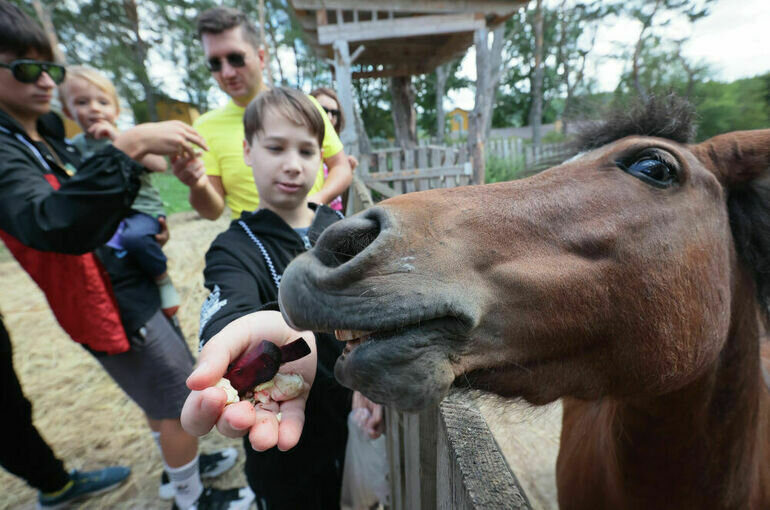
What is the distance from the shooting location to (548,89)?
3766 cm

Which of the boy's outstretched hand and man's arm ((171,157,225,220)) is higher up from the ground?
man's arm ((171,157,225,220))

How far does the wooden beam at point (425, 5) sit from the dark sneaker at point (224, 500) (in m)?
7.85

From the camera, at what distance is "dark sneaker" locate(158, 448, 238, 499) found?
2940mm

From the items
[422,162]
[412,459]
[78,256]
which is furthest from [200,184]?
[422,162]

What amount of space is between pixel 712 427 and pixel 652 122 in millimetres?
1115

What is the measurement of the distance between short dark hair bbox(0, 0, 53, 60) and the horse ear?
291 centimetres

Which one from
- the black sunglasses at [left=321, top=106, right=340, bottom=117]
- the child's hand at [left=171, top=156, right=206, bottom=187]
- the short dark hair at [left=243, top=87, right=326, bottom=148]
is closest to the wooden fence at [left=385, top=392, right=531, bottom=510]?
the short dark hair at [left=243, top=87, right=326, bottom=148]

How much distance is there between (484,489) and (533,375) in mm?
293

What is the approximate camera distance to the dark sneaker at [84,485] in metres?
2.77

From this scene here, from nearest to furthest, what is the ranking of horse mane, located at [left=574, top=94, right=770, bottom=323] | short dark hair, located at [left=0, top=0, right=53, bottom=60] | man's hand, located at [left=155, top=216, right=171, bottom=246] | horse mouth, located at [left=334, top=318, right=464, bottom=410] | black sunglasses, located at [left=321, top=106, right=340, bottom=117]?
horse mouth, located at [left=334, top=318, right=464, bottom=410], horse mane, located at [left=574, top=94, right=770, bottom=323], short dark hair, located at [left=0, top=0, right=53, bottom=60], man's hand, located at [left=155, top=216, right=171, bottom=246], black sunglasses, located at [left=321, top=106, right=340, bottom=117]

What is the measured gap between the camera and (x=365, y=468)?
216 cm

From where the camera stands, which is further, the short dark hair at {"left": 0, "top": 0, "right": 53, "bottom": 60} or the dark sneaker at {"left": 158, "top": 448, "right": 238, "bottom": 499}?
the dark sneaker at {"left": 158, "top": 448, "right": 238, "bottom": 499}

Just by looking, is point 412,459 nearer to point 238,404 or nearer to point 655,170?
point 238,404

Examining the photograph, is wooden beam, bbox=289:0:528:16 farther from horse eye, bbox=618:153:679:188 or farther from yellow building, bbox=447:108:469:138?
yellow building, bbox=447:108:469:138
